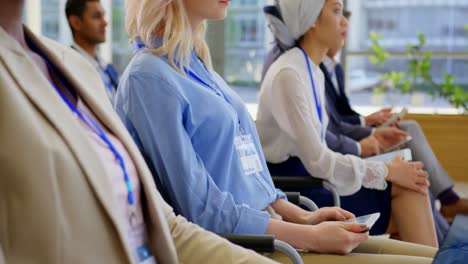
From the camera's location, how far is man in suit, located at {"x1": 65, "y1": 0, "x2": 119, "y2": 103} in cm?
607

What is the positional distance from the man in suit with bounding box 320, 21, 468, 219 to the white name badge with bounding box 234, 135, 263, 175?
5.59 ft

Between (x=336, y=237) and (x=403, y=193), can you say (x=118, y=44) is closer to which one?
(x=403, y=193)

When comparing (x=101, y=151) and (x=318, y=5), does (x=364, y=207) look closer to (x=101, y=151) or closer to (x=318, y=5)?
(x=318, y=5)

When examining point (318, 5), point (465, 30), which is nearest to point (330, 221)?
point (318, 5)

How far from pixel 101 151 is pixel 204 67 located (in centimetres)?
102

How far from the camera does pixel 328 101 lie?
427cm

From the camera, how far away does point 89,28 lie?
6137mm

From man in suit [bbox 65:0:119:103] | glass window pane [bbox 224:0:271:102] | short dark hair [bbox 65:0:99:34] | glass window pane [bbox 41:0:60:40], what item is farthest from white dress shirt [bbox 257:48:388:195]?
glass window pane [bbox 41:0:60:40]

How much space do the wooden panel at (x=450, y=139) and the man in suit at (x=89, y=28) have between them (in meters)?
2.35

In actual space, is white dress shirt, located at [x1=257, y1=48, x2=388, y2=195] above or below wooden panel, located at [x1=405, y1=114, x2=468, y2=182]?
above

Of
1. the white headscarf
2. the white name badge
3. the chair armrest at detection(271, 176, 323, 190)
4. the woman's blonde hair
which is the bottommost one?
the chair armrest at detection(271, 176, 323, 190)

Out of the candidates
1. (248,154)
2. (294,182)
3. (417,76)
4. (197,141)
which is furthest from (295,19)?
(417,76)

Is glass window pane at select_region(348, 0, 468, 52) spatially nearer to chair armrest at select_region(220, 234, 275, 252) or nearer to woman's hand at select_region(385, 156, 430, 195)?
woman's hand at select_region(385, 156, 430, 195)

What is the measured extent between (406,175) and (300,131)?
629 millimetres
